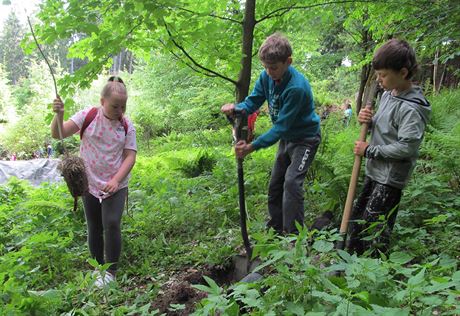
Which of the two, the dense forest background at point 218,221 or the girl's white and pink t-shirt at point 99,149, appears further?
the girl's white and pink t-shirt at point 99,149

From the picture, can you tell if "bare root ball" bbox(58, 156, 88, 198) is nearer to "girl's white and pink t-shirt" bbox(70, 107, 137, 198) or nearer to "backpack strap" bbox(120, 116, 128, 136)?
"girl's white and pink t-shirt" bbox(70, 107, 137, 198)

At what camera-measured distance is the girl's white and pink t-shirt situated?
3391 millimetres

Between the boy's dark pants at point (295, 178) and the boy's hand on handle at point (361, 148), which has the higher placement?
the boy's hand on handle at point (361, 148)

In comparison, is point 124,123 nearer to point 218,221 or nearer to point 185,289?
point 185,289

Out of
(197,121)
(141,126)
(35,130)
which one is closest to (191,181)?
(197,121)

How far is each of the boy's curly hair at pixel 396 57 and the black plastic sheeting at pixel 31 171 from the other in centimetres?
1158

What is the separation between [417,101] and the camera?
2.61m

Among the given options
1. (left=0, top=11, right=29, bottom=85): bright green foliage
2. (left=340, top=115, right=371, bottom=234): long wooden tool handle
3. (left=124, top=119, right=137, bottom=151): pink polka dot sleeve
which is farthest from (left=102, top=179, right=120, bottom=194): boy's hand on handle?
(left=0, top=11, right=29, bottom=85): bright green foliage

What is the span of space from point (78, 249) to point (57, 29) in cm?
245

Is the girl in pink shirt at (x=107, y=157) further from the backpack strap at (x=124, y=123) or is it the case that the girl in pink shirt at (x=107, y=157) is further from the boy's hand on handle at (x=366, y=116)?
the boy's hand on handle at (x=366, y=116)

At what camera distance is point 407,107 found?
2578mm

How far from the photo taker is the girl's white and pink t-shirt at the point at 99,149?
3391 millimetres

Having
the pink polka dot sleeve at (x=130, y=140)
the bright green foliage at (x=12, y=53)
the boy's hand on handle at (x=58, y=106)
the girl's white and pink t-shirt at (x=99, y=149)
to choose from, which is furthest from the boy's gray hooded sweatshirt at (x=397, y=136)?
the bright green foliage at (x=12, y=53)

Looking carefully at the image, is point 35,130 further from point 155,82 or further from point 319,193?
point 319,193
